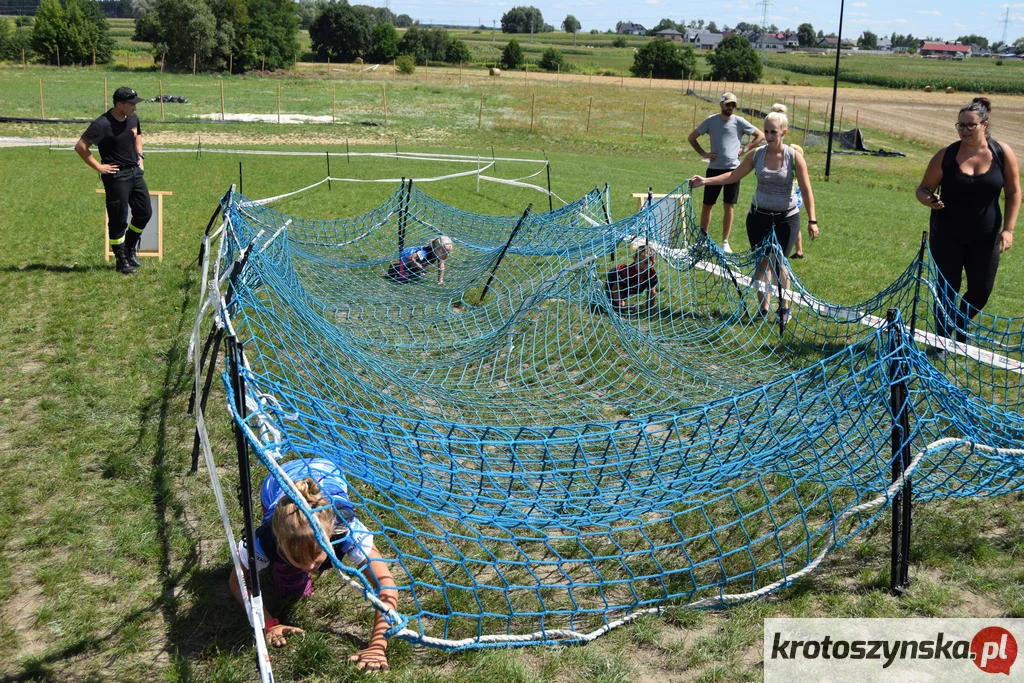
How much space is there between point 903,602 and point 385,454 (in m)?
2.30

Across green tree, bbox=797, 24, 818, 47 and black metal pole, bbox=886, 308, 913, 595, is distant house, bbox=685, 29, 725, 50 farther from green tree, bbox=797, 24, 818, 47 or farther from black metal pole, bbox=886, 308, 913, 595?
black metal pole, bbox=886, 308, 913, 595

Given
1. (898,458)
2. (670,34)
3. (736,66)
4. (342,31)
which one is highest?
(670,34)

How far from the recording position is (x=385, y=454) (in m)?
4.00

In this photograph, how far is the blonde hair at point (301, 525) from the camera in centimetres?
324

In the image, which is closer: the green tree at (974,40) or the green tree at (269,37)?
the green tree at (269,37)

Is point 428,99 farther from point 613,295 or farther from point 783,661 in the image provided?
point 783,661

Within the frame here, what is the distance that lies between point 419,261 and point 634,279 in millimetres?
2107

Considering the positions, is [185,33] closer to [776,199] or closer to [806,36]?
[776,199]

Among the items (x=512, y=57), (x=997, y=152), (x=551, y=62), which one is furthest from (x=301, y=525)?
(x=512, y=57)

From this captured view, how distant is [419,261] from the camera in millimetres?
8523

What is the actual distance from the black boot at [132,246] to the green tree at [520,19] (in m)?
135

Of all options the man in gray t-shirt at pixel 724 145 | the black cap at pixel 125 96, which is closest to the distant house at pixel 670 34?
the man in gray t-shirt at pixel 724 145

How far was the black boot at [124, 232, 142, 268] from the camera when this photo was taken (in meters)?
8.47

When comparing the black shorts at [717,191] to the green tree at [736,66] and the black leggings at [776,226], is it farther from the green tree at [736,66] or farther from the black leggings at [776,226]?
the green tree at [736,66]
